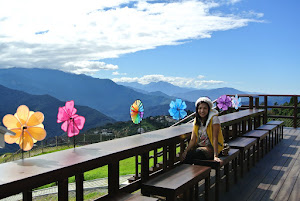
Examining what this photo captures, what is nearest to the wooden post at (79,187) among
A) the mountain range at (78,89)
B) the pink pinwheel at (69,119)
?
the pink pinwheel at (69,119)

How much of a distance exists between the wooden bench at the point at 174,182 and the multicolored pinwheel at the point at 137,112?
95cm

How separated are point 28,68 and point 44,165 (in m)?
191

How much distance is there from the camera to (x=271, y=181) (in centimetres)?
424

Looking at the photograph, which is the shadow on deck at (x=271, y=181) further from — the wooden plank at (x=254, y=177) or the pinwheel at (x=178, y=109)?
the pinwheel at (x=178, y=109)

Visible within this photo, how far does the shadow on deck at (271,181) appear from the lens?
11.9 ft

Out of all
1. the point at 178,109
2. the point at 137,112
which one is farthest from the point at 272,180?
the point at 137,112

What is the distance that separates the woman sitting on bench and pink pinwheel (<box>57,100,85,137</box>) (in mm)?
1393

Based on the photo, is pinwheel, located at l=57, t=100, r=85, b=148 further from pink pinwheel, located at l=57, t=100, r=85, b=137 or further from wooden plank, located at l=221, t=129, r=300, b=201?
wooden plank, located at l=221, t=129, r=300, b=201

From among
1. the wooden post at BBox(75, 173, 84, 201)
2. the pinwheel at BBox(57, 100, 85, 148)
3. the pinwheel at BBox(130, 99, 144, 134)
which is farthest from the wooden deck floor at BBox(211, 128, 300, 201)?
the pinwheel at BBox(57, 100, 85, 148)

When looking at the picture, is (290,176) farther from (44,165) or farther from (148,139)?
(44,165)

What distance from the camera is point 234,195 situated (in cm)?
365

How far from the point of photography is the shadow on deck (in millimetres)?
3623

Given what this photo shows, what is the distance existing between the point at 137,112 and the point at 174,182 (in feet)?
4.33

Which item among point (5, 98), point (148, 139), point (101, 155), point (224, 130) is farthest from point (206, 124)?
point (5, 98)
